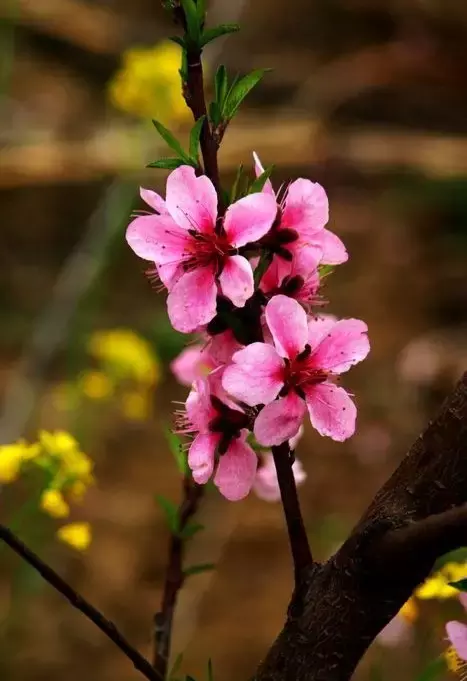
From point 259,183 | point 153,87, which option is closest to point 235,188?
point 259,183

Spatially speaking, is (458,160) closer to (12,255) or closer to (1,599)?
(12,255)

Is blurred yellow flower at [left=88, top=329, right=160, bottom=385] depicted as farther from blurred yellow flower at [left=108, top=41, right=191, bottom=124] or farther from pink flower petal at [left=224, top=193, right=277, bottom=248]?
pink flower petal at [left=224, top=193, right=277, bottom=248]

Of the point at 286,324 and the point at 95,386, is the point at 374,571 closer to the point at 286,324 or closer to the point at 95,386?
the point at 286,324

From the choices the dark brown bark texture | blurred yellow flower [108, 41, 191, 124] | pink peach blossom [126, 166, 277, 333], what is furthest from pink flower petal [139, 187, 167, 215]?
blurred yellow flower [108, 41, 191, 124]

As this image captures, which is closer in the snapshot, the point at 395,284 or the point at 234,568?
the point at 234,568

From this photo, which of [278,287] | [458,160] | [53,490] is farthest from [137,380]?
[458,160]

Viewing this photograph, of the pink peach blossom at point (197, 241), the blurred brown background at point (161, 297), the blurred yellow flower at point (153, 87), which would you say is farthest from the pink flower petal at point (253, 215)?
the blurred yellow flower at point (153, 87)
